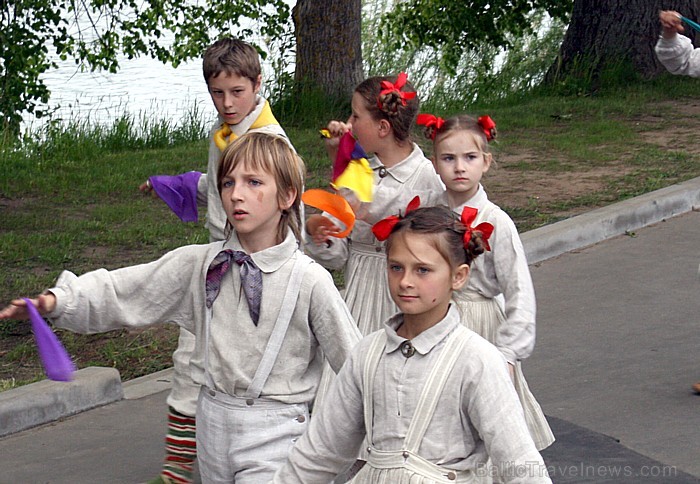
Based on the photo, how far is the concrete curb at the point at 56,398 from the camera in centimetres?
561

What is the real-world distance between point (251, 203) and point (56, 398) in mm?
2443

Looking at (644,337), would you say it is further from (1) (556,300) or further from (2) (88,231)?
(2) (88,231)

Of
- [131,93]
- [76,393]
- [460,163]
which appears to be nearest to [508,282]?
[460,163]

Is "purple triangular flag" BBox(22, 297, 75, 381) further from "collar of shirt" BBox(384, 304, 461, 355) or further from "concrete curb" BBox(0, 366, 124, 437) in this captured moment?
"concrete curb" BBox(0, 366, 124, 437)

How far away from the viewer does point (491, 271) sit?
4.59 metres

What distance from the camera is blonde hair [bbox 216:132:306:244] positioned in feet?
12.4

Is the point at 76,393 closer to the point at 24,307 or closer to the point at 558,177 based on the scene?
the point at 24,307

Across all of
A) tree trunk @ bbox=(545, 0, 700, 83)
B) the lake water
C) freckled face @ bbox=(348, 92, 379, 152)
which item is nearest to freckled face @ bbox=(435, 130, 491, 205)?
freckled face @ bbox=(348, 92, 379, 152)

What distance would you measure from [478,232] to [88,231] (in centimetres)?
587

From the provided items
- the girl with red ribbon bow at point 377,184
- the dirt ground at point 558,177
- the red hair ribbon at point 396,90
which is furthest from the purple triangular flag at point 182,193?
the dirt ground at point 558,177

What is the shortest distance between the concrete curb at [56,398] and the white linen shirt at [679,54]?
318 cm

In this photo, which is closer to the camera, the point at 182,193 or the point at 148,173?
the point at 182,193

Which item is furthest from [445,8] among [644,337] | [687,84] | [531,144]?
[644,337]

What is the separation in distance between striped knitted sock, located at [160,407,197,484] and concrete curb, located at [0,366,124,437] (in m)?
1.10
